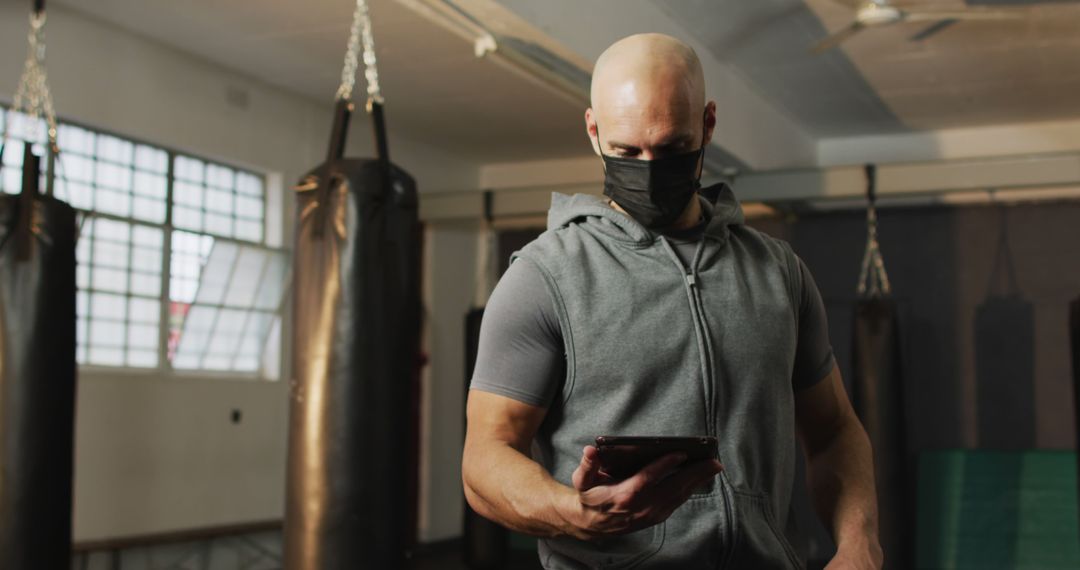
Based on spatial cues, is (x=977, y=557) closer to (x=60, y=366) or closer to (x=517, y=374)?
(x=60, y=366)

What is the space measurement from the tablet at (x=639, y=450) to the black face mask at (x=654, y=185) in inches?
15.0

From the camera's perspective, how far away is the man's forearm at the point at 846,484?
1415 mm

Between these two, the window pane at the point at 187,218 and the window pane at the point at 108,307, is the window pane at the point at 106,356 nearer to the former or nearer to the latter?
Result: the window pane at the point at 108,307

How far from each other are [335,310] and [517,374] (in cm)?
238

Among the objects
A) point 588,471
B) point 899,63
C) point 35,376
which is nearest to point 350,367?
point 35,376

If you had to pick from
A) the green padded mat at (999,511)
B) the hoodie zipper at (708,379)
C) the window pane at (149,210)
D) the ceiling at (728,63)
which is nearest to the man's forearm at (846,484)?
the hoodie zipper at (708,379)

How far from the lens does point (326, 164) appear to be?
374cm

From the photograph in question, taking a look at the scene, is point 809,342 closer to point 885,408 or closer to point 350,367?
point 350,367

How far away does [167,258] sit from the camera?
6.51 m

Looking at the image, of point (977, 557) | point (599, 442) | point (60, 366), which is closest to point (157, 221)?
point (60, 366)

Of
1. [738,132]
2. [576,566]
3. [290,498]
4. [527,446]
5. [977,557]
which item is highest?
[738,132]

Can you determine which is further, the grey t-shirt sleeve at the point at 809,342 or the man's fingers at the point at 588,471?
the grey t-shirt sleeve at the point at 809,342

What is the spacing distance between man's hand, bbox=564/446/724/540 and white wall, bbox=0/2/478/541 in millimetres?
5209

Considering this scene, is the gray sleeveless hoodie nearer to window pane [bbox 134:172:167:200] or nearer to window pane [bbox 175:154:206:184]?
window pane [bbox 134:172:167:200]
